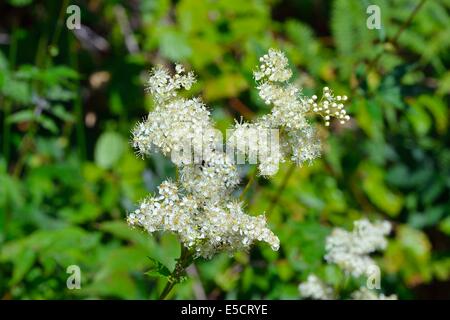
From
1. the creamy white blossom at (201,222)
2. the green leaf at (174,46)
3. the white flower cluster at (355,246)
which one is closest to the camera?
the creamy white blossom at (201,222)

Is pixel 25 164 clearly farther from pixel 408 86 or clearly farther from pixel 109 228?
pixel 408 86

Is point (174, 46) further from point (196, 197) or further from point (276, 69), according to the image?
point (196, 197)

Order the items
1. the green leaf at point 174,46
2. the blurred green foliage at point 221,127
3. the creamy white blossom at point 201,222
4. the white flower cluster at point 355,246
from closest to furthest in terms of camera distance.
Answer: the creamy white blossom at point 201,222
the white flower cluster at point 355,246
the blurred green foliage at point 221,127
the green leaf at point 174,46

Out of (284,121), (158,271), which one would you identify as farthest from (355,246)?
(158,271)

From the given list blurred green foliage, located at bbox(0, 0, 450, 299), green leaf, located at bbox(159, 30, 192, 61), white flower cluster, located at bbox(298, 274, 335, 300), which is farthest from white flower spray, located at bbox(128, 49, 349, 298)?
green leaf, located at bbox(159, 30, 192, 61)

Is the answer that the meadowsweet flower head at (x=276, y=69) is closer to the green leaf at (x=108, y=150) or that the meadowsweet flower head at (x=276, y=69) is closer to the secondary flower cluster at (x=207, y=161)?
the secondary flower cluster at (x=207, y=161)

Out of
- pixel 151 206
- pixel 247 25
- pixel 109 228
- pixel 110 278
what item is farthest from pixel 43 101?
pixel 151 206

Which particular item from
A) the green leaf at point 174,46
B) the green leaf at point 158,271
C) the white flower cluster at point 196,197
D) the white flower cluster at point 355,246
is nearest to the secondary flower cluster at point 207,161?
the white flower cluster at point 196,197
